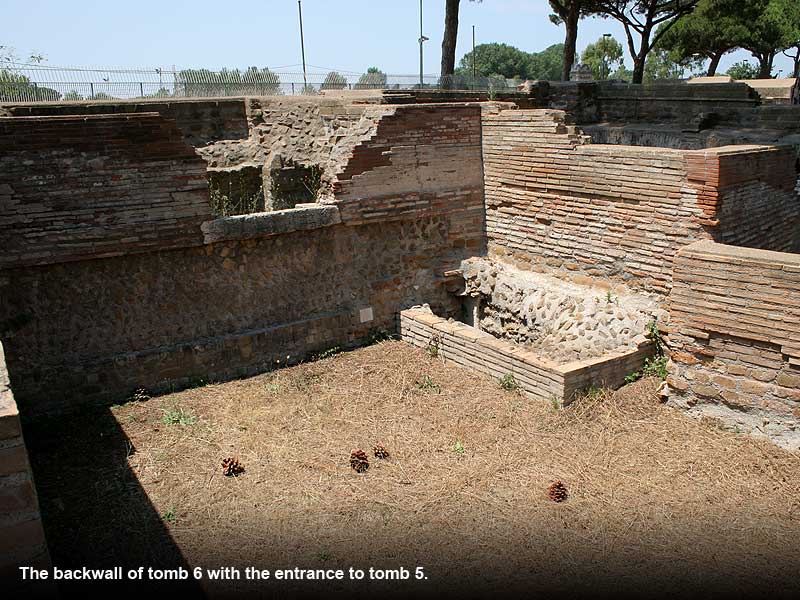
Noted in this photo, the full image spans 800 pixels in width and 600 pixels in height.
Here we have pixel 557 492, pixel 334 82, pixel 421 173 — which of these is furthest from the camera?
pixel 334 82

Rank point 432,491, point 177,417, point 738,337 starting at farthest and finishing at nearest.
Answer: point 177,417 < point 738,337 < point 432,491

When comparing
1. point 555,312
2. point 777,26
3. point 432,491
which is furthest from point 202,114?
point 777,26

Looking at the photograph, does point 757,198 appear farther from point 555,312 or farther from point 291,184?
Result: point 291,184

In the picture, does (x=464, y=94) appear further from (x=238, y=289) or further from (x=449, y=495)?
(x=449, y=495)

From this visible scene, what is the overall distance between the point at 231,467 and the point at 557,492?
2.46m

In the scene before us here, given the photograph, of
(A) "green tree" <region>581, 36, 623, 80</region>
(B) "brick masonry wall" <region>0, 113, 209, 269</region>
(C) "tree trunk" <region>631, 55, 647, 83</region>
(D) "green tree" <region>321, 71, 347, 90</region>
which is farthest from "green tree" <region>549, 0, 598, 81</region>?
(A) "green tree" <region>581, 36, 623, 80</region>

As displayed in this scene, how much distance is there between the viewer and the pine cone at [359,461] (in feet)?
17.1

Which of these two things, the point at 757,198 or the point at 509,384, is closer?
the point at 509,384

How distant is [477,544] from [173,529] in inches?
80.2

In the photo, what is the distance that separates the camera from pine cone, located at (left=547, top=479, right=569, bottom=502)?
15.8ft

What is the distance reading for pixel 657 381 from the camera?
250 inches

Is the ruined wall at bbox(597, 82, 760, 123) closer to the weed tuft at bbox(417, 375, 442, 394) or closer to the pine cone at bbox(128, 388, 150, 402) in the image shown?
A: the weed tuft at bbox(417, 375, 442, 394)

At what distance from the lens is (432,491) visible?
16.2 feet

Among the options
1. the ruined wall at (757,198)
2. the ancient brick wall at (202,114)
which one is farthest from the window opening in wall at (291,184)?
the ruined wall at (757,198)
